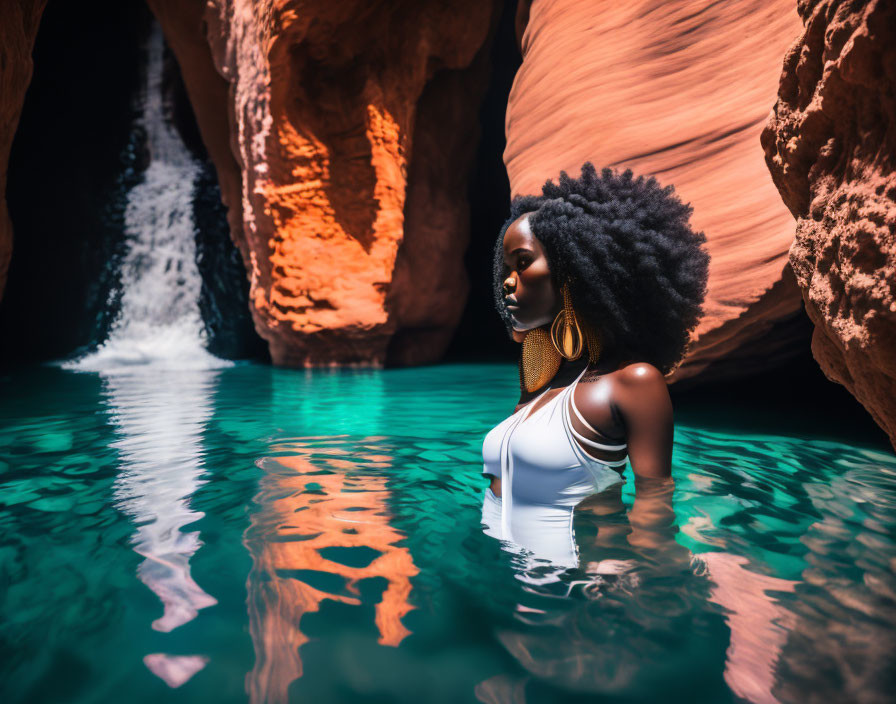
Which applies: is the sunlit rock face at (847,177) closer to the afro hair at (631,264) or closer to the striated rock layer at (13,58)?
the afro hair at (631,264)

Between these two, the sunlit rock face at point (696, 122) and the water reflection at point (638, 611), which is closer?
the water reflection at point (638, 611)

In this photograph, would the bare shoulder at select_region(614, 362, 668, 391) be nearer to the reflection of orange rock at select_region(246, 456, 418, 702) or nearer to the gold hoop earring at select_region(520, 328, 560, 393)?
the gold hoop earring at select_region(520, 328, 560, 393)

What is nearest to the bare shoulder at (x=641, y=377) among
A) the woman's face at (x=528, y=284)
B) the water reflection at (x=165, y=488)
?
the woman's face at (x=528, y=284)

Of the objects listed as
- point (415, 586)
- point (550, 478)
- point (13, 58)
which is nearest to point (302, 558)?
point (415, 586)

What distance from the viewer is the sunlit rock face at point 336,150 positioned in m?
7.32

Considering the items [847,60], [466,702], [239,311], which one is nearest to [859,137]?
[847,60]

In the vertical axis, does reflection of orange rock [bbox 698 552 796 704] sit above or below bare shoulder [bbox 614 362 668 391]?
below

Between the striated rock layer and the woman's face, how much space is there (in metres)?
5.00

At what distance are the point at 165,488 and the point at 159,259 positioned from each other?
9.53m

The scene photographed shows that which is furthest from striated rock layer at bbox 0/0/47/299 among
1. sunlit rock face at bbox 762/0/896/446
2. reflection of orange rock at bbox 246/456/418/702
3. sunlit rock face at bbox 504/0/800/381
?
sunlit rock face at bbox 762/0/896/446

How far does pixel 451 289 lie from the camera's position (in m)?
9.25

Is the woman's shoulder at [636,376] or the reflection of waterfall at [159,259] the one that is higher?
the reflection of waterfall at [159,259]

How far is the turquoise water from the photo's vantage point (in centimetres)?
110

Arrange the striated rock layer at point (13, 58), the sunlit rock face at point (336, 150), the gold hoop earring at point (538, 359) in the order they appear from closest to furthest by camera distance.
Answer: the gold hoop earring at point (538, 359)
the striated rock layer at point (13, 58)
the sunlit rock face at point (336, 150)
